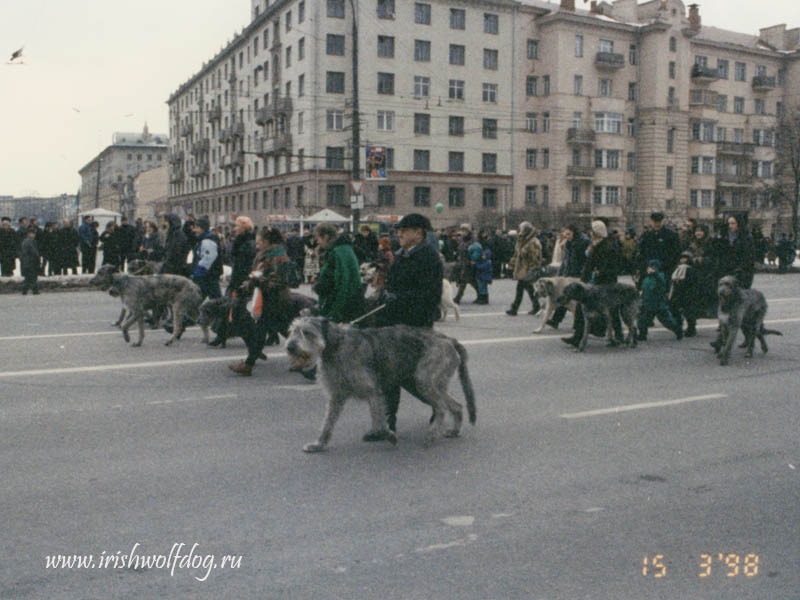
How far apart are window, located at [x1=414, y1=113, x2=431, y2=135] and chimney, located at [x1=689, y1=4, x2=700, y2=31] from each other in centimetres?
2759

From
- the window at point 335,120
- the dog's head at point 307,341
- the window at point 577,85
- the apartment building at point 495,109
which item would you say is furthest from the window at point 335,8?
the dog's head at point 307,341

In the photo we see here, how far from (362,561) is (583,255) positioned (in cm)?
1054

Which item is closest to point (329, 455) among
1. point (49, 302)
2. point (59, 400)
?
point (59, 400)

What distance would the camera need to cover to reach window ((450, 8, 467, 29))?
57.4 metres

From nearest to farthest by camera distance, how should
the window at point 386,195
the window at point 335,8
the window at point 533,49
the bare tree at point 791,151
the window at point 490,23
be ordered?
1. the bare tree at point 791,151
2. the window at point 335,8
3. the window at point 386,195
4. the window at point 490,23
5. the window at point 533,49

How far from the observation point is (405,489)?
5.09m

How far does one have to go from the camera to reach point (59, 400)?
25.3 feet

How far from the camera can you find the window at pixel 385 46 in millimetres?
55125

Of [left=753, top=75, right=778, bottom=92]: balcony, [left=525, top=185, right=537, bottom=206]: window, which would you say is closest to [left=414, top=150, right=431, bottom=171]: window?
[left=525, top=185, right=537, bottom=206]: window

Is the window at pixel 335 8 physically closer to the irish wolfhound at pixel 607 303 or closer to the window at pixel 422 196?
the window at pixel 422 196

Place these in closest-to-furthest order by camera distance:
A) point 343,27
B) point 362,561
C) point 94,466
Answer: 1. point 362,561
2. point 94,466
3. point 343,27

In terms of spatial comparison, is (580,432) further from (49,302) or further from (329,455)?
(49,302)

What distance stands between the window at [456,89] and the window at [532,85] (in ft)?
19.7

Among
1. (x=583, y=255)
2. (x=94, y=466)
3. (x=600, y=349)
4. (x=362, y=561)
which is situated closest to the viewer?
(x=362, y=561)
